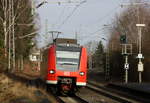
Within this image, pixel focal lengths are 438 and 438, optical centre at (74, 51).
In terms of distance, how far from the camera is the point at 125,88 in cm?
3378

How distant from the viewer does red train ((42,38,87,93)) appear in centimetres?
2467

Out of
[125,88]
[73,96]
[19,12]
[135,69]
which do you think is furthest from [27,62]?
[73,96]

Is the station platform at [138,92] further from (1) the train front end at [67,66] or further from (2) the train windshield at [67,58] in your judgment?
(2) the train windshield at [67,58]

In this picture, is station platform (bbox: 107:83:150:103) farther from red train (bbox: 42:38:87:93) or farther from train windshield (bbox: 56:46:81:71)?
train windshield (bbox: 56:46:81:71)

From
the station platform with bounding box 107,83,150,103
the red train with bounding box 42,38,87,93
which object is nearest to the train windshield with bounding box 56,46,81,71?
→ the red train with bounding box 42,38,87,93

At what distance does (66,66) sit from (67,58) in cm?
48

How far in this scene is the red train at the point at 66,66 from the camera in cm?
2467

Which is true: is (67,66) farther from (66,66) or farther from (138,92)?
(138,92)

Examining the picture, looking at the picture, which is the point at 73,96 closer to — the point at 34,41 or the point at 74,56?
the point at 74,56

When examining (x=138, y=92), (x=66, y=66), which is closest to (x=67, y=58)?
(x=66, y=66)

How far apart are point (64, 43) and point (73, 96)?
3241 mm

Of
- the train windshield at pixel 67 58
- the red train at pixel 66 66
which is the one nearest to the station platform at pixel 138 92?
the red train at pixel 66 66

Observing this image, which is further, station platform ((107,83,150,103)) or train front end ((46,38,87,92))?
station platform ((107,83,150,103))

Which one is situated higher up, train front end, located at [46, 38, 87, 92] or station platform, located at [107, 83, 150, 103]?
train front end, located at [46, 38, 87, 92]
